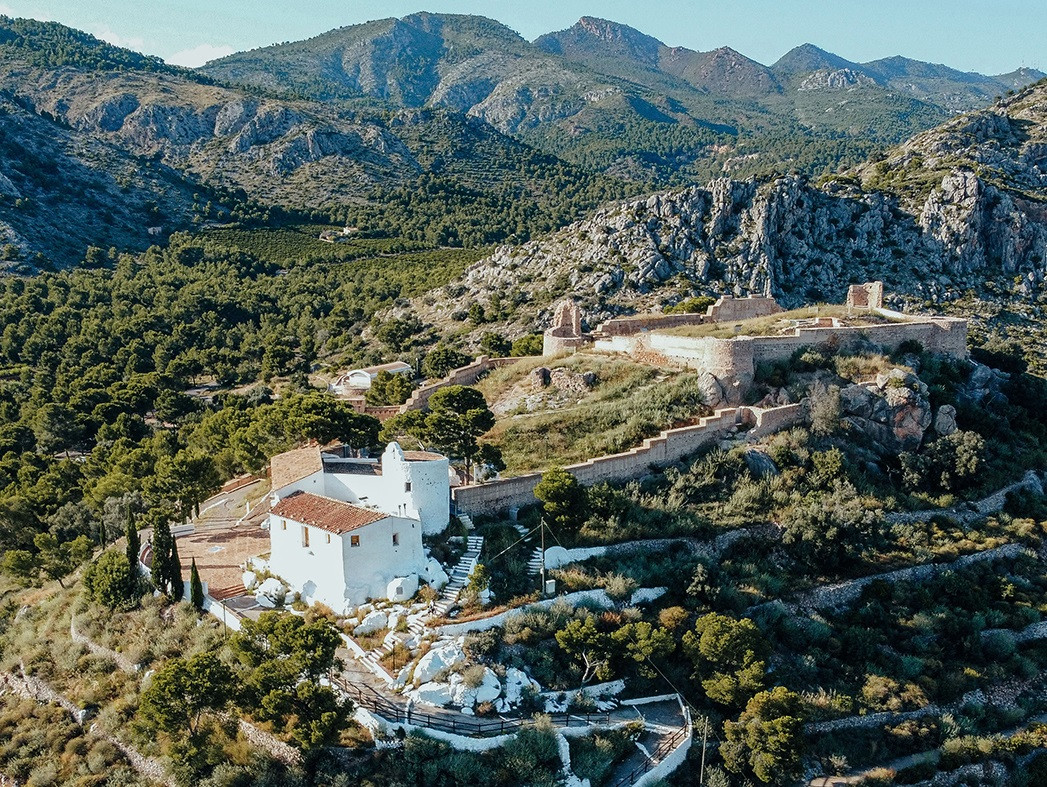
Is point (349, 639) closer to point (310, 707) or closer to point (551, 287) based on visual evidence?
point (310, 707)

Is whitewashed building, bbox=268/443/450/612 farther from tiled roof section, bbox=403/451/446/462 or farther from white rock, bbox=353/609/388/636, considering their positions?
white rock, bbox=353/609/388/636

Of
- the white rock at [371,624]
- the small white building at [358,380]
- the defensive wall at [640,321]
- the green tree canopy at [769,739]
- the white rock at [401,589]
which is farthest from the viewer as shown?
the small white building at [358,380]

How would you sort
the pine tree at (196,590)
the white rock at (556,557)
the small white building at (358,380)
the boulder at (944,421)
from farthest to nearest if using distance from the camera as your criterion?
the small white building at (358,380) → the boulder at (944,421) → the white rock at (556,557) → the pine tree at (196,590)

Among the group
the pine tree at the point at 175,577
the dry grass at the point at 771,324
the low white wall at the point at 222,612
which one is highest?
the dry grass at the point at 771,324

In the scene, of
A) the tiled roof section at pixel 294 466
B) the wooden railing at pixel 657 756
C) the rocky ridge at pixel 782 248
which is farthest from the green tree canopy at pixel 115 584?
the rocky ridge at pixel 782 248

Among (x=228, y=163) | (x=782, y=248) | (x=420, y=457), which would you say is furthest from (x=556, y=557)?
(x=228, y=163)

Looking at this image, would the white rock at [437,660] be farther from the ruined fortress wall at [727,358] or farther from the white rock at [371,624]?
the ruined fortress wall at [727,358]
